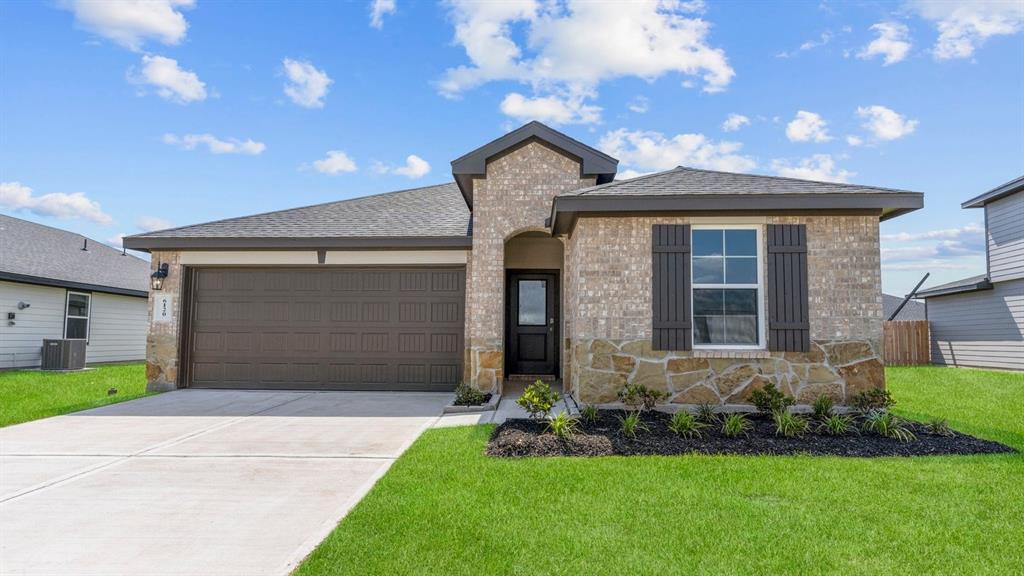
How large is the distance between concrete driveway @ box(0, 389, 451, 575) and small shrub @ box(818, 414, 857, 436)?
14.9 feet

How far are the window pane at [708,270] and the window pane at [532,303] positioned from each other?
4550 millimetres

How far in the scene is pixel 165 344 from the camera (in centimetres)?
954

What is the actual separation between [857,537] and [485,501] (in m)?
2.33

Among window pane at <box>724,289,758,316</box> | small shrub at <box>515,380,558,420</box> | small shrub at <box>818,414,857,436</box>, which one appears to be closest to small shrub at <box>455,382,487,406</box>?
small shrub at <box>515,380,558,420</box>

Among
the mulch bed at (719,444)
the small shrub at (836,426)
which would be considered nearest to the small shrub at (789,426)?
the mulch bed at (719,444)

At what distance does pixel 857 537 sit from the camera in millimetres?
3125

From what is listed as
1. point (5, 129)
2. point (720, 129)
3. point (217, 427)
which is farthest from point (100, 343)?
point (720, 129)

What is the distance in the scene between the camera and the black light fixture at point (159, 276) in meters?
9.62

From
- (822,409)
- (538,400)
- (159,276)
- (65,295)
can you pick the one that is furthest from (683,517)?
(65,295)

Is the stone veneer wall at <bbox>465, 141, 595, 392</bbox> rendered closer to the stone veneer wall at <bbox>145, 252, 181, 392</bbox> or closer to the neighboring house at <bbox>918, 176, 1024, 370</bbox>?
the stone veneer wall at <bbox>145, 252, 181, 392</bbox>

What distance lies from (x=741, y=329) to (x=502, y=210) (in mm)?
4246

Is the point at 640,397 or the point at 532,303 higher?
the point at 532,303

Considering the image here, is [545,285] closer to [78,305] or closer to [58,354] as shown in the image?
[58,354]

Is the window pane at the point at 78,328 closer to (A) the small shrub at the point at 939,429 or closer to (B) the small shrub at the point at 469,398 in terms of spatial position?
(B) the small shrub at the point at 469,398
